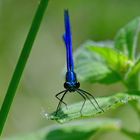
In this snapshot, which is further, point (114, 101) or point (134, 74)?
point (134, 74)

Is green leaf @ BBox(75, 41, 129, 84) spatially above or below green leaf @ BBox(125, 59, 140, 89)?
above

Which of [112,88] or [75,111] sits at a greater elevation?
[75,111]

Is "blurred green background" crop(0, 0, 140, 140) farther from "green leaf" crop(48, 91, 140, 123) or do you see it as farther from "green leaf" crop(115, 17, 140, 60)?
"green leaf" crop(48, 91, 140, 123)

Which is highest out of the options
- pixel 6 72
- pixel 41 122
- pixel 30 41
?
pixel 30 41

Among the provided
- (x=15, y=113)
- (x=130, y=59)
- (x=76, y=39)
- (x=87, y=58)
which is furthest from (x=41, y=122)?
(x=130, y=59)

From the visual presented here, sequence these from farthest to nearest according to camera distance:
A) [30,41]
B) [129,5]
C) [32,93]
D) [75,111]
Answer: [129,5]
[32,93]
[75,111]
[30,41]

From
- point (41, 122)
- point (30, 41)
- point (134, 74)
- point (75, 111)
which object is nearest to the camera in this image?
point (30, 41)

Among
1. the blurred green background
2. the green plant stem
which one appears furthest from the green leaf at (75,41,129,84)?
the blurred green background

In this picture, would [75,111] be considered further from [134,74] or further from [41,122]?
[41,122]
